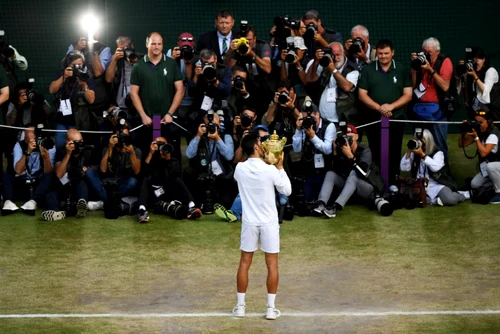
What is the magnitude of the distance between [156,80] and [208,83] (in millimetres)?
735

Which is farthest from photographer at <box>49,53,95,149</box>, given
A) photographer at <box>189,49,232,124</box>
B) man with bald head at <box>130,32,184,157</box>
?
photographer at <box>189,49,232,124</box>

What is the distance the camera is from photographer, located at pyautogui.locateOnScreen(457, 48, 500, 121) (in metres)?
16.3

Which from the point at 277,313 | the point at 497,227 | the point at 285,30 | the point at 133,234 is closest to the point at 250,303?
the point at 277,313

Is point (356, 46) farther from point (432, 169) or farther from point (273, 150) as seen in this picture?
point (273, 150)

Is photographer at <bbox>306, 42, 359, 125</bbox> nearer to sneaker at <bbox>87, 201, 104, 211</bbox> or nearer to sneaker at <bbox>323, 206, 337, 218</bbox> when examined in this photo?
sneaker at <bbox>323, 206, 337, 218</bbox>

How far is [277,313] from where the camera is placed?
1120 cm

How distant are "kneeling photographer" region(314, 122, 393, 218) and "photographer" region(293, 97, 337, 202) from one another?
185 millimetres

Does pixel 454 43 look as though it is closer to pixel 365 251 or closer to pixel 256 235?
pixel 365 251

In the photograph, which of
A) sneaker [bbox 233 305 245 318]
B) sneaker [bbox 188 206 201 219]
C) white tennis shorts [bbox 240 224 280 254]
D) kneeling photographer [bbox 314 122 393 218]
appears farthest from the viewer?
kneeling photographer [bbox 314 122 393 218]

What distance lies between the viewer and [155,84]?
15781 mm

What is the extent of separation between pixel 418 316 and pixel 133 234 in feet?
15.3

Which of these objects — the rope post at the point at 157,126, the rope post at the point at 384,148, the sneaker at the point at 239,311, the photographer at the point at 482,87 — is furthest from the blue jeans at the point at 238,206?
the sneaker at the point at 239,311

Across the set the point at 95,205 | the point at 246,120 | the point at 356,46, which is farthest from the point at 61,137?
the point at 356,46

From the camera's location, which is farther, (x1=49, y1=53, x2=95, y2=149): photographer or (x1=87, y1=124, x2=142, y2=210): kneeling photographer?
(x1=49, y1=53, x2=95, y2=149): photographer
